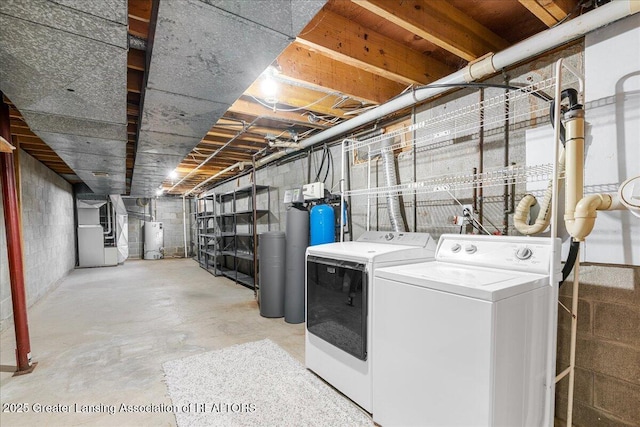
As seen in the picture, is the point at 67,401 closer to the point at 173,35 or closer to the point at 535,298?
the point at 173,35

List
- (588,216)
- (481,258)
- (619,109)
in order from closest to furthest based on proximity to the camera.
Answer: (588,216) → (619,109) → (481,258)

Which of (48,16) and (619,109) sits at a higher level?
(48,16)

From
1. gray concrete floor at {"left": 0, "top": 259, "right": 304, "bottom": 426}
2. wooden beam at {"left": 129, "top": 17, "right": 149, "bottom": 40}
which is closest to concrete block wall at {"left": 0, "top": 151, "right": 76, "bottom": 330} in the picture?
gray concrete floor at {"left": 0, "top": 259, "right": 304, "bottom": 426}

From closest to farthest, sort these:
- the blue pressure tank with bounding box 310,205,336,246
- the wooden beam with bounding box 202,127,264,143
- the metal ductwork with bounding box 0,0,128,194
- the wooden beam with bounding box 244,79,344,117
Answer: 1. the metal ductwork with bounding box 0,0,128,194
2. the wooden beam with bounding box 244,79,344,117
3. the blue pressure tank with bounding box 310,205,336,246
4. the wooden beam with bounding box 202,127,264,143

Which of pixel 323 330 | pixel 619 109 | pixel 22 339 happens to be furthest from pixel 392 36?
pixel 22 339

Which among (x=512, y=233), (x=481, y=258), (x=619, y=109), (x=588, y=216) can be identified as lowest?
(x=481, y=258)

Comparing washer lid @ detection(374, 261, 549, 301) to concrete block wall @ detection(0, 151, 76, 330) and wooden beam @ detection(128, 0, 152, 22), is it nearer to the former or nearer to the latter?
wooden beam @ detection(128, 0, 152, 22)

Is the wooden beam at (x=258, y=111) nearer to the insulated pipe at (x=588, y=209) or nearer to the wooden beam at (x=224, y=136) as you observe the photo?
the wooden beam at (x=224, y=136)

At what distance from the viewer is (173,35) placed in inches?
54.1

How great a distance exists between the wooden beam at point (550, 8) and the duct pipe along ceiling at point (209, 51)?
43.9 inches

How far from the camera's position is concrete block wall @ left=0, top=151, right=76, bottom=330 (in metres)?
3.38

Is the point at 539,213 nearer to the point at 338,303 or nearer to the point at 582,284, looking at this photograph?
the point at 582,284

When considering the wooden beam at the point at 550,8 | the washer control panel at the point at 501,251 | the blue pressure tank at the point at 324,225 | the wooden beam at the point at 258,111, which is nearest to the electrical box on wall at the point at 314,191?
the blue pressure tank at the point at 324,225

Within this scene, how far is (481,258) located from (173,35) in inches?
77.9
